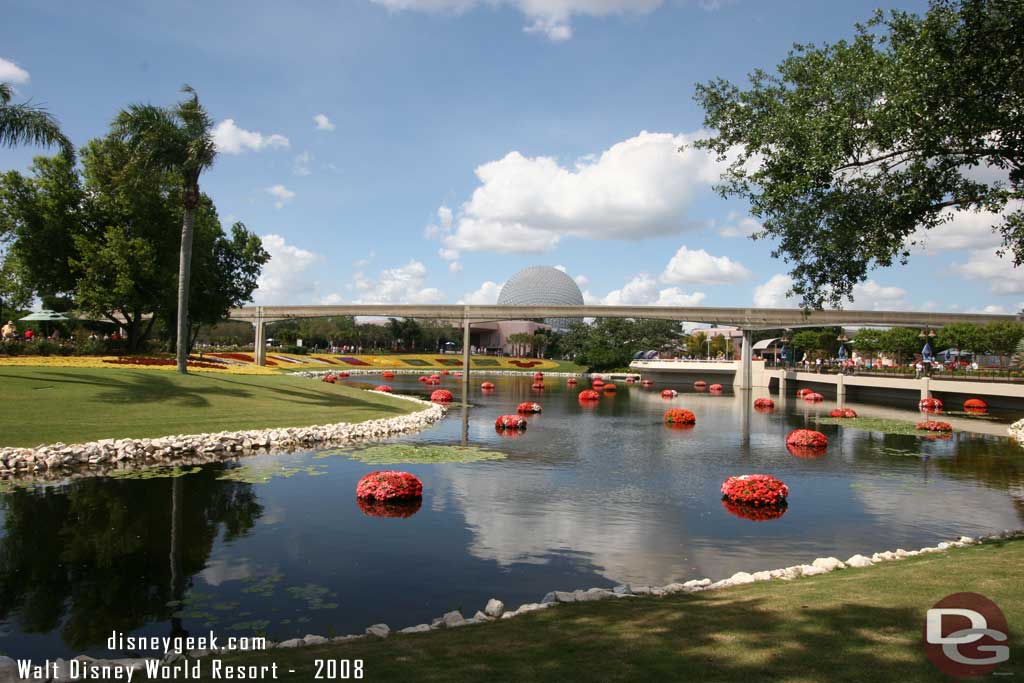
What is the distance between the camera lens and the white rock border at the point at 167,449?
18453mm

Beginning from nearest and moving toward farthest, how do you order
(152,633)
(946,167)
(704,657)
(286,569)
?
1. (704,657)
2. (152,633)
3. (286,569)
4. (946,167)

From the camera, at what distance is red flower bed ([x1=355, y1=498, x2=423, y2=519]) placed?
49.9 ft

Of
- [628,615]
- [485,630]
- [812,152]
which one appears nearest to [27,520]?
[485,630]

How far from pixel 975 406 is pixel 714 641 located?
181ft

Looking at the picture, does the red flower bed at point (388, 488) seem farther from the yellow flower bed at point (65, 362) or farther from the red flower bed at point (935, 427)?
the red flower bed at point (935, 427)

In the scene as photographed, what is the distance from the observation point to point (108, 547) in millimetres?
12062

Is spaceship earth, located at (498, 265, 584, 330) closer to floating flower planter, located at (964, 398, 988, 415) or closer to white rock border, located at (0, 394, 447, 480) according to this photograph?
floating flower planter, located at (964, 398, 988, 415)

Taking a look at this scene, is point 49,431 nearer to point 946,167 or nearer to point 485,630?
point 485,630

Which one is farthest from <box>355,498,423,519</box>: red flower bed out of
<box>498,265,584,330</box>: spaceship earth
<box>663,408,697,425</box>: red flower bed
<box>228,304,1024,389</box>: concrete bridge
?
<box>498,265,584,330</box>: spaceship earth

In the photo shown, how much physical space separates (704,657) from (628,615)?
77.6 inches

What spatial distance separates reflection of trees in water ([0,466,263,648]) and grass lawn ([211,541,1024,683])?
351 cm

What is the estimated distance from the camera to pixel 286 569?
11.1 m

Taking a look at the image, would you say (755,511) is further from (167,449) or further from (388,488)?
(167,449)

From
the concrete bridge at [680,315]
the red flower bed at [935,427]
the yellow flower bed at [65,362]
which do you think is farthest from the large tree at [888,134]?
the concrete bridge at [680,315]
